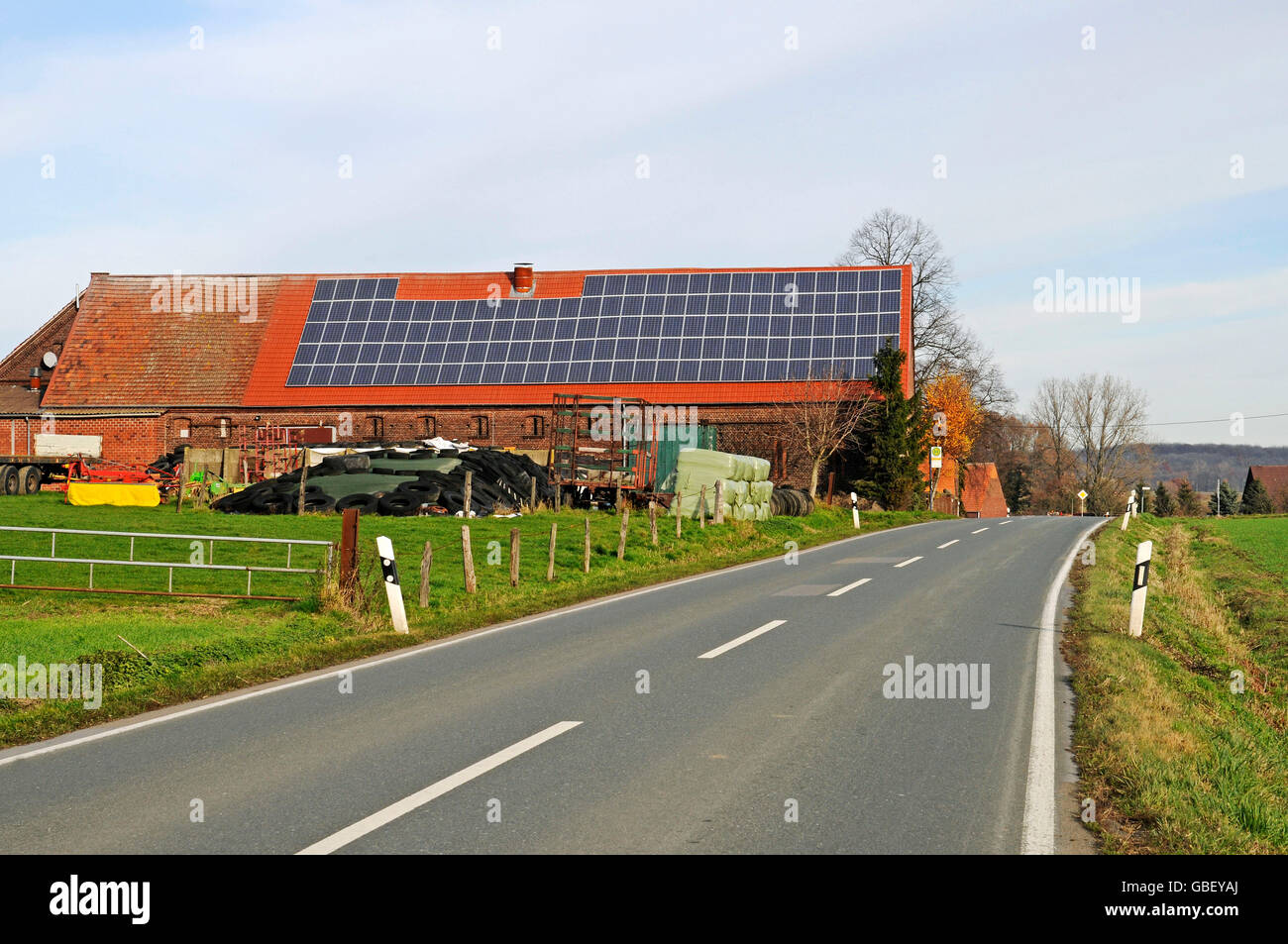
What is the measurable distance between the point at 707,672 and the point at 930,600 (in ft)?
20.6

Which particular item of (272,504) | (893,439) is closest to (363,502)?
(272,504)

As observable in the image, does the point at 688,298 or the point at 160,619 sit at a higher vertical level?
the point at 688,298

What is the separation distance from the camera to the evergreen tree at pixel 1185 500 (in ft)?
306

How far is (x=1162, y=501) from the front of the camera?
9550cm

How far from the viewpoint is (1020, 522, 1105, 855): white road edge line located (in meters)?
5.43

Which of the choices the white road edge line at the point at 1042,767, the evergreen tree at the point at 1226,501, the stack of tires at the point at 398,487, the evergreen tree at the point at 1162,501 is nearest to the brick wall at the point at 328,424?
the stack of tires at the point at 398,487

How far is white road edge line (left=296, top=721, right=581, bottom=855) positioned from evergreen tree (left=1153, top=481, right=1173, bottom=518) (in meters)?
95.2

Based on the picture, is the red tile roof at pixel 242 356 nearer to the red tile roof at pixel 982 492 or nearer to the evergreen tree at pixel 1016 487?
the red tile roof at pixel 982 492

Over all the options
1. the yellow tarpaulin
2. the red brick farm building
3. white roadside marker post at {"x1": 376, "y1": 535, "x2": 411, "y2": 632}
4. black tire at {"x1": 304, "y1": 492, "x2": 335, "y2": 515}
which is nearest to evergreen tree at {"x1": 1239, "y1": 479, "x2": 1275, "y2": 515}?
the red brick farm building

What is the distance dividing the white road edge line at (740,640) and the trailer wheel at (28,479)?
1352 inches

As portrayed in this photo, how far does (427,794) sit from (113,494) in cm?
3065

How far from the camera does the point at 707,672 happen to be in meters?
9.95
